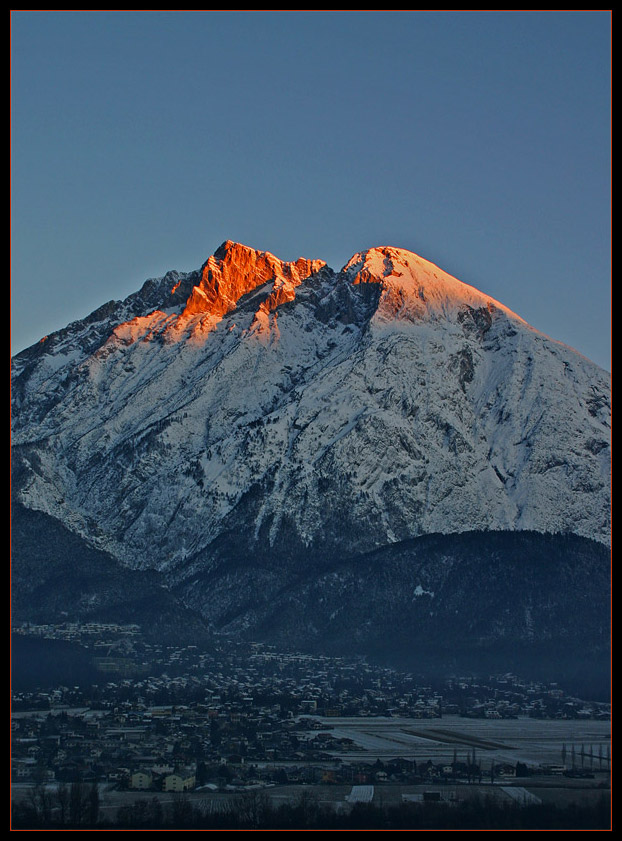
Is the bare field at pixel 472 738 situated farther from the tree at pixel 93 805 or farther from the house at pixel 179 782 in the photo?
the tree at pixel 93 805

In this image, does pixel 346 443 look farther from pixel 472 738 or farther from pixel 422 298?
pixel 472 738

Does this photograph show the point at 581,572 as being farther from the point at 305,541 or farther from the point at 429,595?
the point at 305,541

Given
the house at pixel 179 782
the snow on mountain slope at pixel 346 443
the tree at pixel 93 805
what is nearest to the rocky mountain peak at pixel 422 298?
the snow on mountain slope at pixel 346 443

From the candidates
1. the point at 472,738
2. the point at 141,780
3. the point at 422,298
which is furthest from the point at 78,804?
the point at 422,298

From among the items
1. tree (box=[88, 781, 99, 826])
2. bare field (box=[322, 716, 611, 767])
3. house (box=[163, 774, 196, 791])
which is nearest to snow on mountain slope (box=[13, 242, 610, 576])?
bare field (box=[322, 716, 611, 767])

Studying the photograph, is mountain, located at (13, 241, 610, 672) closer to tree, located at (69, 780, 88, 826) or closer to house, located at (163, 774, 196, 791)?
house, located at (163, 774, 196, 791)
